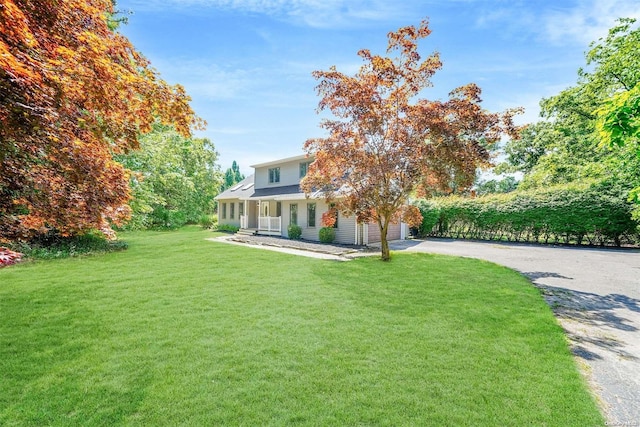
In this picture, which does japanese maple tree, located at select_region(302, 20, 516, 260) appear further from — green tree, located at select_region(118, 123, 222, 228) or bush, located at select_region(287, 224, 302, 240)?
green tree, located at select_region(118, 123, 222, 228)

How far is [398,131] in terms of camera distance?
1112cm

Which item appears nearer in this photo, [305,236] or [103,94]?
[103,94]

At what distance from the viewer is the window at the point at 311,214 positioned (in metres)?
18.7

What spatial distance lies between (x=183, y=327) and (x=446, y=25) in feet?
36.5

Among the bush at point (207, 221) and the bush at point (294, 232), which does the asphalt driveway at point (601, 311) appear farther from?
the bush at point (207, 221)

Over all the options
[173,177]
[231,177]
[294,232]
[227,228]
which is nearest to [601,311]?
[294,232]

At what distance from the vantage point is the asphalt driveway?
141 inches

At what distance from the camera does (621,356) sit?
14.6 ft

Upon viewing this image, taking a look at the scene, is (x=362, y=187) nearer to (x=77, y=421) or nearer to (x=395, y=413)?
(x=395, y=413)

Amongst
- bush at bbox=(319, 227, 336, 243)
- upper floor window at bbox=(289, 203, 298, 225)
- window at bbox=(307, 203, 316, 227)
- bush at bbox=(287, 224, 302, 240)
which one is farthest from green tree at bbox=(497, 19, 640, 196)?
upper floor window at bbox=(289, 203, 298, 225)

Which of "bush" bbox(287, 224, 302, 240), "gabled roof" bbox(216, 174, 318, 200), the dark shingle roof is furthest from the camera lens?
the dark shingle roof

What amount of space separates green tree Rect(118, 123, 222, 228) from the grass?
9.82 metres

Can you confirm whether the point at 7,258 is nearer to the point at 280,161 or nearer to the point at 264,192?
the point at 280,161

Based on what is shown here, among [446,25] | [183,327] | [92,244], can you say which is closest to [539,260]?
[446,25]
